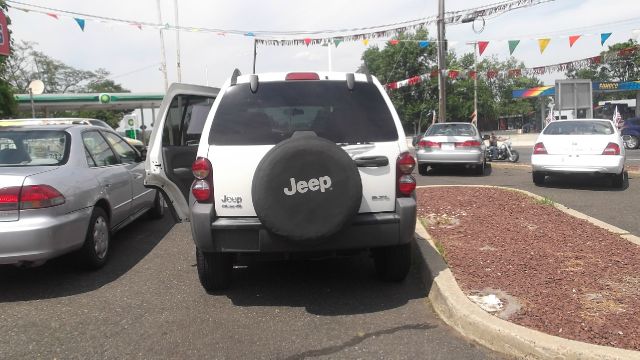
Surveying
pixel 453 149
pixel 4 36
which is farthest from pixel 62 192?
pixel 453 149

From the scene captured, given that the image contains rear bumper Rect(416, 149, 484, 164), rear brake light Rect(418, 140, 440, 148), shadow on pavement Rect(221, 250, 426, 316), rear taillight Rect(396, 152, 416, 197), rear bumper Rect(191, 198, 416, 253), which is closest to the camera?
rear bumper Rect(191, 198, 416, 253)

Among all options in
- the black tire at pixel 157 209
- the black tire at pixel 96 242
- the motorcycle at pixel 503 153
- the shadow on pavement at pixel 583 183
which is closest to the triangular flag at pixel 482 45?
the motorcycle at pixel 503 153

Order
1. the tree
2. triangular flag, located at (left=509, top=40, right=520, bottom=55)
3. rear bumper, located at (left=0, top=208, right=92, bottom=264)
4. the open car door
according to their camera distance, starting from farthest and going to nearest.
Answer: triangular flag, located at (left=509, top=40, right=520, bottom=55) < the tree < the open car door < rear bumper, located at (left=0, top=208, right=92, bottom=264)

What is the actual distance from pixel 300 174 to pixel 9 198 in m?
2.54

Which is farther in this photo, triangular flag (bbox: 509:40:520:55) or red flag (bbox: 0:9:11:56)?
triangular flag (bbox: 509:40:520:55)

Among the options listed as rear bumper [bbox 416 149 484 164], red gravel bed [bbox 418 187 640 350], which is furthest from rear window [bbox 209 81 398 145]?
rear bumper [bbox 416 149 484 164]

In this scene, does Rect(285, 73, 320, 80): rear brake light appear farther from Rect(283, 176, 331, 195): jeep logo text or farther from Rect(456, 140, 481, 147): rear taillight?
Rect(456, 140, 481, 147): rear taillight

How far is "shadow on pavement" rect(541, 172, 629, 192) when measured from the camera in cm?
993

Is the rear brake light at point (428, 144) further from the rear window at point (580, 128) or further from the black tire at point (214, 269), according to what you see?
the black tire at point (214, 269)

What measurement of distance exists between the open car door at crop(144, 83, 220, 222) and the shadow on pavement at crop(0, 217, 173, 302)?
3.27 feet

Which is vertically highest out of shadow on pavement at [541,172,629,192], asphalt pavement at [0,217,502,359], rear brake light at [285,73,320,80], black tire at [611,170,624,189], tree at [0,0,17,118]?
tree at [0,0,17,118]

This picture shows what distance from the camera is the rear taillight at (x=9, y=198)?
417 centimetres

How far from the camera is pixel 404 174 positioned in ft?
13.0

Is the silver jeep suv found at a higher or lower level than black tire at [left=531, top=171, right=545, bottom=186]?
higher
